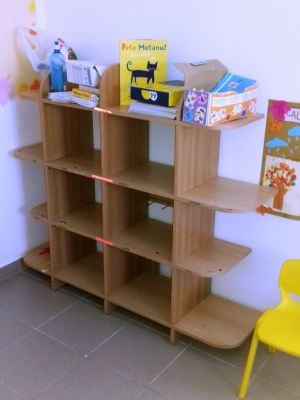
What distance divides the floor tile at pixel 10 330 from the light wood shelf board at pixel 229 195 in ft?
3.74

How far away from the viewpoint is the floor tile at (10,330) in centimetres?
251

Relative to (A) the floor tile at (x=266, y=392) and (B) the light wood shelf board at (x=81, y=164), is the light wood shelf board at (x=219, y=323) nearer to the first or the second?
(A) the floor tile at (x=266, y=392)

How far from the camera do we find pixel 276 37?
6.91ft

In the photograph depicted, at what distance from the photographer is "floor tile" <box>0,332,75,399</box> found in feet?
7.31

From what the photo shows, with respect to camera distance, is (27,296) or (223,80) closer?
(223,80)

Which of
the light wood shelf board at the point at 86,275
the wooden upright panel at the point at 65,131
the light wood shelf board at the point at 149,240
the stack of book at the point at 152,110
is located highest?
the stack of book at the point at 152,110

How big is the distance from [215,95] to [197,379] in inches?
50.1

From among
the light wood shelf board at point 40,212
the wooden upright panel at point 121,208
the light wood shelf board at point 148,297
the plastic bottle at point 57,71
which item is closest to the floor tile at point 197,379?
the light wood shelf board at point 148,297

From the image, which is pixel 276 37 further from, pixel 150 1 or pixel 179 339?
pixel 179 339

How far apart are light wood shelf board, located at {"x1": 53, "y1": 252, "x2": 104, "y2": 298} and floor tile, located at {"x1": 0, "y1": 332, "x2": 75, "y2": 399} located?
0.37 metres

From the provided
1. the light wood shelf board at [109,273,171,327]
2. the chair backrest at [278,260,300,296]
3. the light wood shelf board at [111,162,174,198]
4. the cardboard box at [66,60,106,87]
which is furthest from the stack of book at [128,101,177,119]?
the light wood shelf board at [109,273,171,327]

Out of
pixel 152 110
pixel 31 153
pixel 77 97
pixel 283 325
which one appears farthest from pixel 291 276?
pixel 31 153

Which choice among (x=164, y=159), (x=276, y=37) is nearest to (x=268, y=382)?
(x=164, y=159)

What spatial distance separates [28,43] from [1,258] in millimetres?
1269
